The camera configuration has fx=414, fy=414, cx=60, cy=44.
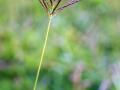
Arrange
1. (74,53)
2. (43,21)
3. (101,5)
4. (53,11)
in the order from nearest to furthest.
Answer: (53,11), (74,53), (43,21), (101,5)

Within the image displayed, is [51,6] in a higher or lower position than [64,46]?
higher

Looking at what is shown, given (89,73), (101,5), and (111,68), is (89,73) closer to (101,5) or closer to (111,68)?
(111,68)

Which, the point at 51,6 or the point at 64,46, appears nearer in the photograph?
the point at 51,6

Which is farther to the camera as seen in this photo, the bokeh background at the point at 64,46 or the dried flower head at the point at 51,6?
the bokeh background at the point at 64,46

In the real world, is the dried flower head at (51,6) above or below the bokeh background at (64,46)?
above

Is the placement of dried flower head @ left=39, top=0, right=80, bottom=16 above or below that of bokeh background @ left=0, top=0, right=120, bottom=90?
above

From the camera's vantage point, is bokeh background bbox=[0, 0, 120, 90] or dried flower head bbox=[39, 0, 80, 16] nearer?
dried flower head bbox=[39, 0, 80, 16]

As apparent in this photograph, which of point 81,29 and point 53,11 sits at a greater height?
point 53,11

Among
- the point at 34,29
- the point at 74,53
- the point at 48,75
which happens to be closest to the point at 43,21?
the point at 34,29
